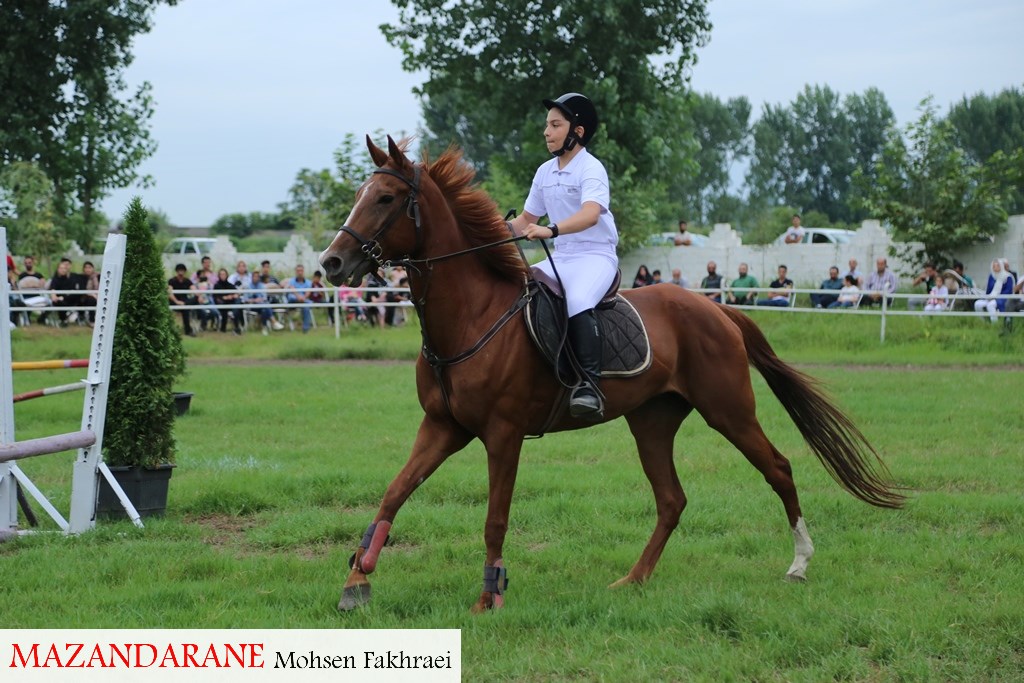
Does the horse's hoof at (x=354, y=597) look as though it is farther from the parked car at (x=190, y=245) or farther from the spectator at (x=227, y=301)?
the parked car at (x=190, y=245)

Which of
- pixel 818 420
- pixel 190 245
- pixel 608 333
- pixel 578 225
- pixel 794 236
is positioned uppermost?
pixel 794 236

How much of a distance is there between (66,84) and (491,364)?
27697 mm

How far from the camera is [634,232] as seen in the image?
28484 millimetres

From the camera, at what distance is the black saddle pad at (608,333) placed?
19.4 feet

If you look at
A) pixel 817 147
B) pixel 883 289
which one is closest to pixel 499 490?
pixel 883 289

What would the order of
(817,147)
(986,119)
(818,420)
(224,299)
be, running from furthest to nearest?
(817,147), (986,119), (224,299), (818,420)

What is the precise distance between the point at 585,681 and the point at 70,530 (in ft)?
14.0

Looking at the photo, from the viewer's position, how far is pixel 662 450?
22.0 feet

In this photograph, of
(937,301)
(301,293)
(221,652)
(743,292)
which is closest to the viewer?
(221,652)

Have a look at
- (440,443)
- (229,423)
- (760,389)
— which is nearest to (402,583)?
(440,443)

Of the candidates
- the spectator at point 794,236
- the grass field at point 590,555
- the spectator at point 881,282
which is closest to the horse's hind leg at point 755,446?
the grass field at point 590,555

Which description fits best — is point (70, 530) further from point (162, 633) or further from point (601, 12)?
point (601, 12)

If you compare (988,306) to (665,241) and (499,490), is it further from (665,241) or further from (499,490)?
(665,241)

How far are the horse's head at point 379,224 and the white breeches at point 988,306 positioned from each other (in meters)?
15.9
